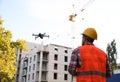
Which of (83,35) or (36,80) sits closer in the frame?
(83,35)

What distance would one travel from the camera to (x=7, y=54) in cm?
2745

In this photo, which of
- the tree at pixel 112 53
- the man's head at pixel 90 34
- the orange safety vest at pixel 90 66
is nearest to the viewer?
the orange safety vest at pixel 90 66

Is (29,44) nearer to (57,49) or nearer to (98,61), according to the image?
(57,49)

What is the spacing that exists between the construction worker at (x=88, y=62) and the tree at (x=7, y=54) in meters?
22.8

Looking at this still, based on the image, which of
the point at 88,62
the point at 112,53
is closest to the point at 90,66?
the point at 88,62

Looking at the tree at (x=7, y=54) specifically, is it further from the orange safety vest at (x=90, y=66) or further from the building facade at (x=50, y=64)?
the building facade at (x=50, y=64)

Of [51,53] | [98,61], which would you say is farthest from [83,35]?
[51,53]

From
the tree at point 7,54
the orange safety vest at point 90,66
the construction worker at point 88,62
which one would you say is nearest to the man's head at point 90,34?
the construction worker at point 88,62

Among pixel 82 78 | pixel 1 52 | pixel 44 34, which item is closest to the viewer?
pixel 82 78

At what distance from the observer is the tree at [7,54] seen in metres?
26.8

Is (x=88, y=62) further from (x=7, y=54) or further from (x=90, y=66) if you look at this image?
(x=7, y=54)

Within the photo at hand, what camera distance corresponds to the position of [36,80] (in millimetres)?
74312

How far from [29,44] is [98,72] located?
289ft

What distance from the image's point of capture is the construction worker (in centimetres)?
442
